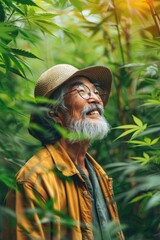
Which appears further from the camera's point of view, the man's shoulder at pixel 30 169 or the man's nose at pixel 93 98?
the man's nose at pixel 93 98

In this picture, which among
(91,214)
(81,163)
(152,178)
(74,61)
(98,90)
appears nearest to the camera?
(152,178)

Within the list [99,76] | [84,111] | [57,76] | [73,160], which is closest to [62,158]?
[73,160]

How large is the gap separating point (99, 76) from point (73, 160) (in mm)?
391

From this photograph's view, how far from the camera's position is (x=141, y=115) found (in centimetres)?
275

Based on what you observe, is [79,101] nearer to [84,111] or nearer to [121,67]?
[84,111]

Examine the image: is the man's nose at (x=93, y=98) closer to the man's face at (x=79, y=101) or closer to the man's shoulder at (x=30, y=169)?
the man's face at (x=79, y=101)

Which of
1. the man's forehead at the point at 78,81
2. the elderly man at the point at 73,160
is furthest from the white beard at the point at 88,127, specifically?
the man's forehead at the point at 78,81

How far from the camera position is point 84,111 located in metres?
2.06

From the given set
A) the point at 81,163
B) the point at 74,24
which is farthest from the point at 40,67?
the point at 81,163

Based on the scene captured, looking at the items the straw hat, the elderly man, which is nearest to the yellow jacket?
the elderly man

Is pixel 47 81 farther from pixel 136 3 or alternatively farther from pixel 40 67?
pixel 40 67

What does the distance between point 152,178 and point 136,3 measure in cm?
115

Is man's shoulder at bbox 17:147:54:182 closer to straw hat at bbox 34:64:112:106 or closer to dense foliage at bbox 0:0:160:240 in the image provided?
dense foliage at bbox 0:0:160:240

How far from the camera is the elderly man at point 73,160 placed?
70.5 inches
